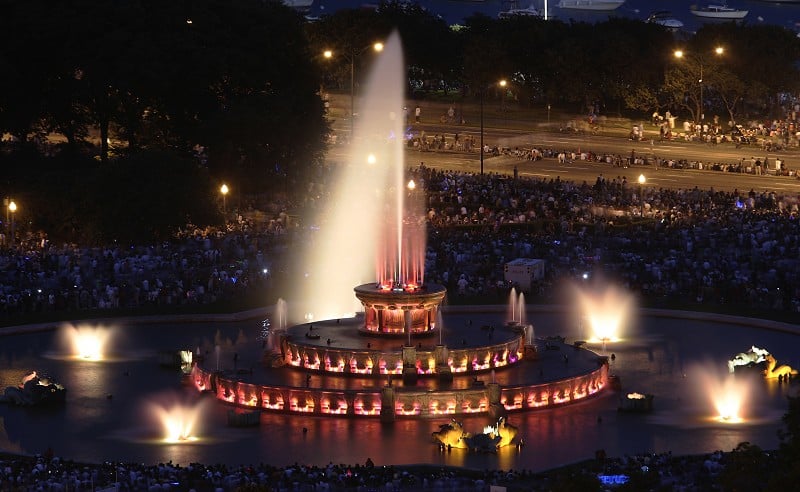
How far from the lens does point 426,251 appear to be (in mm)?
88125

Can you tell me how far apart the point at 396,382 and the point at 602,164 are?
210 feet

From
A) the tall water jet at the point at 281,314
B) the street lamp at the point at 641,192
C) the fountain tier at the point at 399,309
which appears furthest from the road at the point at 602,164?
the fountain tier at the point at 399,309

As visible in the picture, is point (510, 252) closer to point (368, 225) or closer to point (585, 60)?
point (368, 225)

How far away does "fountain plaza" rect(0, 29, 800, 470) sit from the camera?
57781mm

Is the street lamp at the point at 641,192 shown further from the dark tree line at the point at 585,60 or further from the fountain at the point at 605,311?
the dark tree line at the point at 585,60

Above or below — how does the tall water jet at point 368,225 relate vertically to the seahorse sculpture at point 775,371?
above

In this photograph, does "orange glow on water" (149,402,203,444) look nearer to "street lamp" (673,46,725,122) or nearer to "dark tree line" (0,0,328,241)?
"dark tree line" (0,0,328,241)

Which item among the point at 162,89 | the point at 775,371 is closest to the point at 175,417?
the point at 775,371

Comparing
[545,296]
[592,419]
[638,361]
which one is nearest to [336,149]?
[545,296]

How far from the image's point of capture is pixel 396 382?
2501 inches

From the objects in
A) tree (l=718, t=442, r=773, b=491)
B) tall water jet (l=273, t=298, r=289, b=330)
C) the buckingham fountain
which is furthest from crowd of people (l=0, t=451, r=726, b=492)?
tall water jet (l=273, t=298, r=289, b=330)

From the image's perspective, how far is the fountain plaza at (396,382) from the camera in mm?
57781

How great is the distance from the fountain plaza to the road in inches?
1497

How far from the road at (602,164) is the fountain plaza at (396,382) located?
38.0 meters
